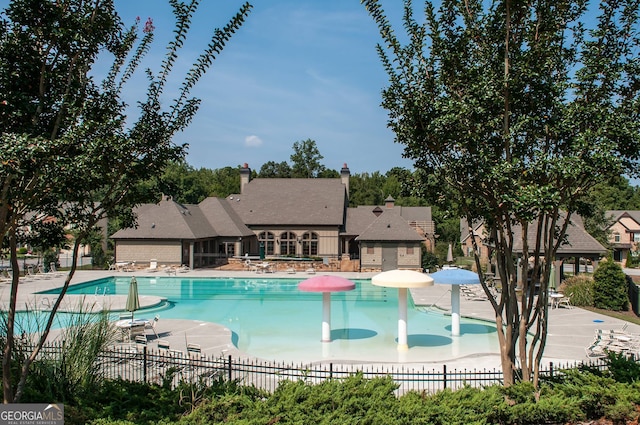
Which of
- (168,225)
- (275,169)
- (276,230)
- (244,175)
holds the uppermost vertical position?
(275,169)

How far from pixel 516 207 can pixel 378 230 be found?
31868 mm

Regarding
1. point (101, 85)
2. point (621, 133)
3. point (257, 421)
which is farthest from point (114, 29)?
point (621, 133)

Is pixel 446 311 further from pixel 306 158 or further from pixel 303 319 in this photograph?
pixel 306 158

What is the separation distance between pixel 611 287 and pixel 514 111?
16.5m

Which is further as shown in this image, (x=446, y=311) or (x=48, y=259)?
(x=48, y=259)

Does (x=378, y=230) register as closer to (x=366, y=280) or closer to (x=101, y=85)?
(x=366, y=280)

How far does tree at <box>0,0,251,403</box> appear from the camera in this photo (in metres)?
5.76

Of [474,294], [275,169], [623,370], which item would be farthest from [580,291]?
[275,169]

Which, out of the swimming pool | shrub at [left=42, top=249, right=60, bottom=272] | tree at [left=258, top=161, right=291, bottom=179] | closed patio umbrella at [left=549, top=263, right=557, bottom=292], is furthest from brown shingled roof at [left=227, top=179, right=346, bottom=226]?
tree at [left=258, top=161, right=291, bottom=179]

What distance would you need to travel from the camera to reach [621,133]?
22.5 feet

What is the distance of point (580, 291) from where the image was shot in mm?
22125

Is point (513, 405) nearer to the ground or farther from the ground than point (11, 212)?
nearer to the ground

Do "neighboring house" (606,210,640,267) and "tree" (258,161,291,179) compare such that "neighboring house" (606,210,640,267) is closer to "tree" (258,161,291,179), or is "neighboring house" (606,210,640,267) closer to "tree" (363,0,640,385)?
"tree" (258,161,291,179)

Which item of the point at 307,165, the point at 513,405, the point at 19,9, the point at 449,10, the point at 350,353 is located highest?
the point at 307,165
